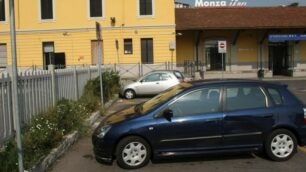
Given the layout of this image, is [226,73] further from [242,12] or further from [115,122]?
[115,122]

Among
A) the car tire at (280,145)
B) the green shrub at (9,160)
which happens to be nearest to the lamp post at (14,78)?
the green shrub at (9,160)

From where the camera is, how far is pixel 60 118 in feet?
33.5

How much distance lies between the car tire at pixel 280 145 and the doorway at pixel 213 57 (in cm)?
3209

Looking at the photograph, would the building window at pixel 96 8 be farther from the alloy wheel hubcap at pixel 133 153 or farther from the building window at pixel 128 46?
the alloy wheel hubcap at pixel 133 153

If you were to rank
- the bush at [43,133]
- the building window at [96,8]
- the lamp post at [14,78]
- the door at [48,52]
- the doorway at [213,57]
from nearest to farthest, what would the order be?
the lamp post at [14,78], the bush at [43,133], the building window at [96,8], the door at [48,52], the doorway at [213,57]

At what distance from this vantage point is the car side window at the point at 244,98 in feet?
26.3

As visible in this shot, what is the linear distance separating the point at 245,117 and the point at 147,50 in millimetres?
29815

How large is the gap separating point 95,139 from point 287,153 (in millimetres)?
3367

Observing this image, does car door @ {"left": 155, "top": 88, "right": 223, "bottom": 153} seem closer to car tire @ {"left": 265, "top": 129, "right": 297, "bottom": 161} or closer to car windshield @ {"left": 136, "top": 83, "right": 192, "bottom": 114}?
car windshield @ {"left": 136, "top": 83, "right": 192, "bottom": 114}

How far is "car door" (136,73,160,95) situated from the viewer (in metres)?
21.8

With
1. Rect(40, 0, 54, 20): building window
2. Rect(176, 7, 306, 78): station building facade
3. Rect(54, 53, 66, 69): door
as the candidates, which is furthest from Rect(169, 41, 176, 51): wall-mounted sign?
Rect(40, 0, 54, 20): building window

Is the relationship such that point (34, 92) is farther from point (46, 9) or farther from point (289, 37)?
point (289, 37)

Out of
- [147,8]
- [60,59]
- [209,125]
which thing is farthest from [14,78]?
[60,59]

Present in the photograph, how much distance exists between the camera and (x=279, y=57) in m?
41.7
